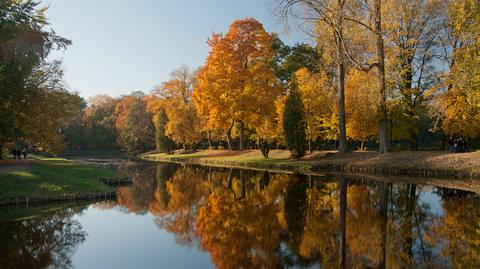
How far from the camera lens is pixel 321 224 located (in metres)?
12.4

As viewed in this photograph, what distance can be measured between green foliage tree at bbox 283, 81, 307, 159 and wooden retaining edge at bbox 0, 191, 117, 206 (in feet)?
52.7

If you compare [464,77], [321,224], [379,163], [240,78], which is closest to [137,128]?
[240,78]

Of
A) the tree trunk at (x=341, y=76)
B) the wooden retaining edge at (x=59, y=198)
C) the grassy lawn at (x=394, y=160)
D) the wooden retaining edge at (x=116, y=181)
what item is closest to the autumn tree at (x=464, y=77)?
the grassy lawn at (x=394, y=160)

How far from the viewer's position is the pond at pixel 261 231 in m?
9.29

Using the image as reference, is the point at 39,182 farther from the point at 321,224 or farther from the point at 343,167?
the point at 343,167

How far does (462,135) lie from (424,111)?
3.49 m

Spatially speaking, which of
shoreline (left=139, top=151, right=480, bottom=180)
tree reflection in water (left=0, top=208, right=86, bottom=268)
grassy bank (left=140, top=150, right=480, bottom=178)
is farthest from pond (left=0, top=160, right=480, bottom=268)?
grassy bank (left=140, top=150, right=480, bottom=178)

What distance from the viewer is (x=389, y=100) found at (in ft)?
99.0

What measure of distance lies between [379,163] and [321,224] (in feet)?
53.1

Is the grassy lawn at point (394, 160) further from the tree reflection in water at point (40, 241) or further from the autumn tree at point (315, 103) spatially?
the tree reflection in water at point (40, 241)

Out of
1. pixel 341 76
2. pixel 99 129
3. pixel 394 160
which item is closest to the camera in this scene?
pixel 394 160

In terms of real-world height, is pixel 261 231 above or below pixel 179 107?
below

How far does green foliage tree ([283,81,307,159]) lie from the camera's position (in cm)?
3228

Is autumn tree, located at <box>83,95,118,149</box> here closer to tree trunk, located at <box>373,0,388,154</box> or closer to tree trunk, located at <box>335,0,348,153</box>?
tree trunk, located at <box>335,0,348,153</box>
